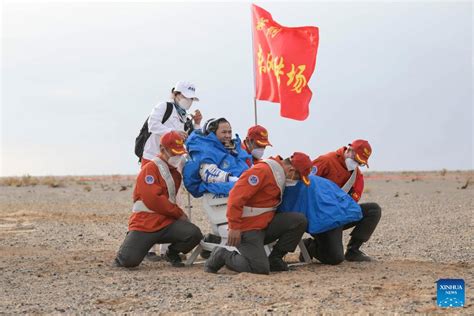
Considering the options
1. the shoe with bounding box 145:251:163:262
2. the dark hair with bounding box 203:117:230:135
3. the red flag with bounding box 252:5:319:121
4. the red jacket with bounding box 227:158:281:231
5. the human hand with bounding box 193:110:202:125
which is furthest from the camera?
the red flag with bounding box 252:5:319:121

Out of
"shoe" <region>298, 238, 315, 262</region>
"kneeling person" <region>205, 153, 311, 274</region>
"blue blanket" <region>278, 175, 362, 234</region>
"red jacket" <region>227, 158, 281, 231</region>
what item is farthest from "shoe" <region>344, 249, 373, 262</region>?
"red jacket" <region>227, 158, 281, 231</region>

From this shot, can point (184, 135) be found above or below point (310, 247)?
above

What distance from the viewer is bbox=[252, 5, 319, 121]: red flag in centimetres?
1209

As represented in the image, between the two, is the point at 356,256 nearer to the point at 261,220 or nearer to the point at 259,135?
the point at 261,220

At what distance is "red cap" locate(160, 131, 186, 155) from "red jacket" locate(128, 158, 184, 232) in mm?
263

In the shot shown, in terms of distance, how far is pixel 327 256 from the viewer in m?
9.33

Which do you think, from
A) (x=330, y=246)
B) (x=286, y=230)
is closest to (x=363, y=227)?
(x=330, y=246)

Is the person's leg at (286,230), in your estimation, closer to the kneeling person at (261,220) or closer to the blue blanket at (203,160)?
the kneeling person at (261,220)

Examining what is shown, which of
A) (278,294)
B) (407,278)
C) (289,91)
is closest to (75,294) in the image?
(278,294)

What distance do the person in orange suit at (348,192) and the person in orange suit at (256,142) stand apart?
65 cm

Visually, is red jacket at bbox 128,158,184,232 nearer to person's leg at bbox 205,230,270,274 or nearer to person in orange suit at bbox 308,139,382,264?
person's leg at bbox 205,230,270,274

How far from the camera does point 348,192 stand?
9586 millimetres

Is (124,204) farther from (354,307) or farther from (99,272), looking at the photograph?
(354,307)

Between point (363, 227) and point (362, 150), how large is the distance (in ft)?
3.24
